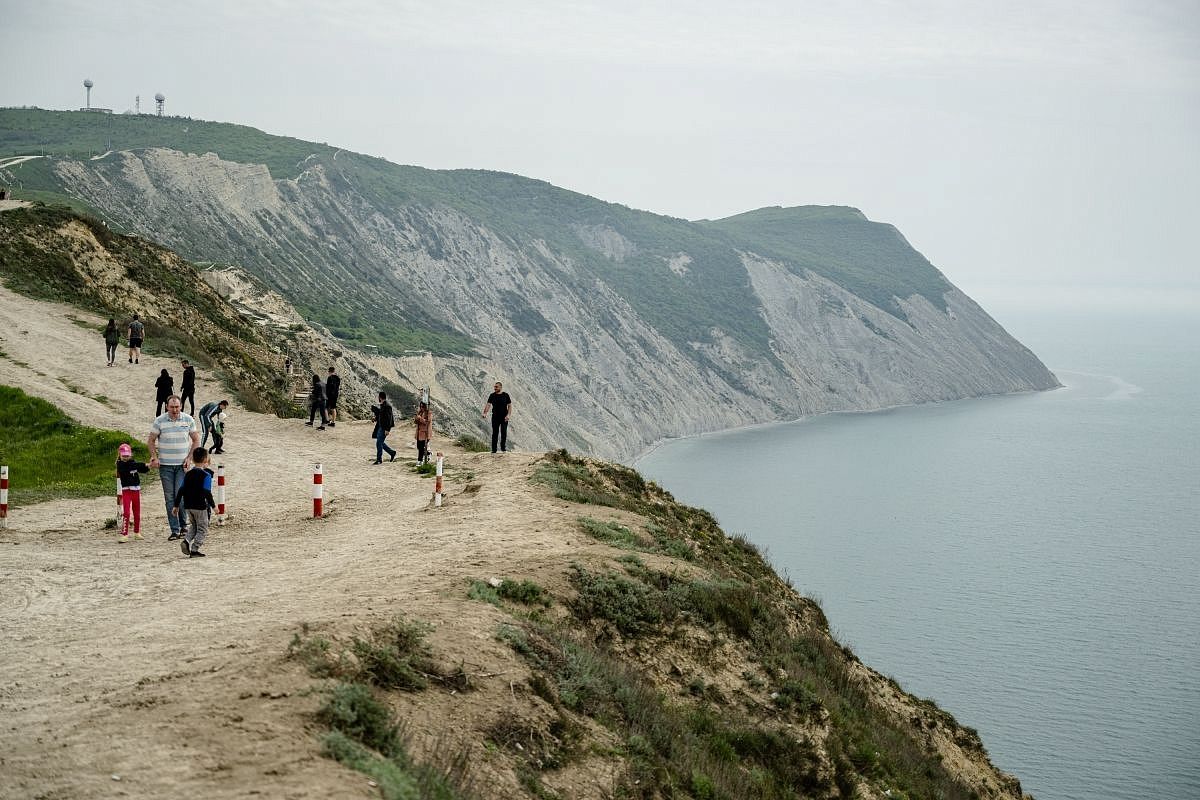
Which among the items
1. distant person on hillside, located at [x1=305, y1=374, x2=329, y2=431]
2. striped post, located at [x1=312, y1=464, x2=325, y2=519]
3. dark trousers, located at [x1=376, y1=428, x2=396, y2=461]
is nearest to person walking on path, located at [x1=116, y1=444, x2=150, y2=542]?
striped post, located at [x1=312, y1=464, x2=325, y2=519]

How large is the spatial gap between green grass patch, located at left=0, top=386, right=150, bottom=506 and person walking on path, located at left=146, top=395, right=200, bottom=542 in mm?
5282

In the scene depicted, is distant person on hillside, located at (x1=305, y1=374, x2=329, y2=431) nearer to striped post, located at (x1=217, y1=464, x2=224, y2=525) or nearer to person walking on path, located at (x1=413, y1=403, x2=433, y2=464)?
person walking on path, located at (x1=413, y1=403, x2=433, y2=464)

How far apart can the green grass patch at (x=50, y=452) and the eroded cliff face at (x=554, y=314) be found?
49.8 metres

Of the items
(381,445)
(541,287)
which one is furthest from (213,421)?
(541,287)

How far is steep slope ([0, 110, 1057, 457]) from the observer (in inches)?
3649

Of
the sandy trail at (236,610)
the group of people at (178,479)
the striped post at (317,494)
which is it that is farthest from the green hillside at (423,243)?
the group of people at (178,479)

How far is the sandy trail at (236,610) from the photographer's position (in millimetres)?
7828

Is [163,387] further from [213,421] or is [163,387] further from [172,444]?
[172,444]

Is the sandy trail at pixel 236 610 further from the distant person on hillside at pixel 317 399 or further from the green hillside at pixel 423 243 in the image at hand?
the green hillside at pixel 423 243

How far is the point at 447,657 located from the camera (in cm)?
1073

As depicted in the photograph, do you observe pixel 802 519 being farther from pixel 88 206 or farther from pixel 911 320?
pixel 911 320

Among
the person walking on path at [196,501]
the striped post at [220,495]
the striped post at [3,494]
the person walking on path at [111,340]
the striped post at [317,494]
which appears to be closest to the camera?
the person walking on path at [196,501]

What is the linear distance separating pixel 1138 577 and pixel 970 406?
9730cm

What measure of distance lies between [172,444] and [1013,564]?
6058 cm
